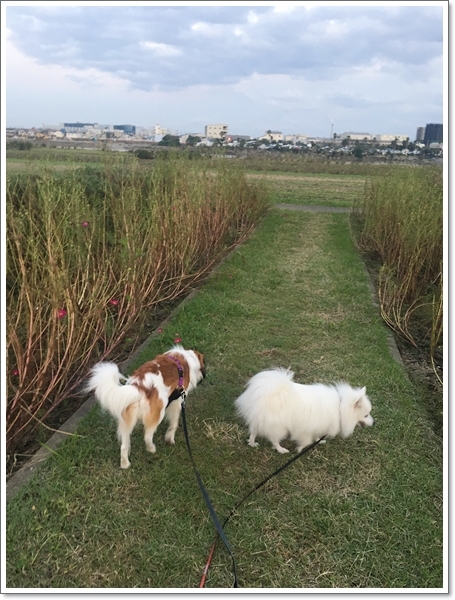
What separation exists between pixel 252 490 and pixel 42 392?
167 centimetres

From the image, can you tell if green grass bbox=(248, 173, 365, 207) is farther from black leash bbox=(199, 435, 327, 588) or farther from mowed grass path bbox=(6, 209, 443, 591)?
black leash bbox=(199, 435, 327, 588)

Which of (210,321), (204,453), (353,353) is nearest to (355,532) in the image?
(204,453)

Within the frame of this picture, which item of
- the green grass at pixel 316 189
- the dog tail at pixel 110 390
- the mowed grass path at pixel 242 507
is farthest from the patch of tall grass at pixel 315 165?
the dog tail at pixel 110 390

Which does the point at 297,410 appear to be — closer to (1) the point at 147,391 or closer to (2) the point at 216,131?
(1) the point at 147,391

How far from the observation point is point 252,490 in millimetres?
2650

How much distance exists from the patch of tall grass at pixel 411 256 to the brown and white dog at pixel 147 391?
110 inches

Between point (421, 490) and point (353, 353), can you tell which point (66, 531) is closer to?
point (421, 490)

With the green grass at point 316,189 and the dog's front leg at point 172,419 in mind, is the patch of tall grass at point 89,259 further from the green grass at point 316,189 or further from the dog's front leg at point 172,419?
the green grass at point 316,189

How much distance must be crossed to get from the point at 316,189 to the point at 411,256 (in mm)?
13705

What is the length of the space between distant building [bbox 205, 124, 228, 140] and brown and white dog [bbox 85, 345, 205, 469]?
28.4ft

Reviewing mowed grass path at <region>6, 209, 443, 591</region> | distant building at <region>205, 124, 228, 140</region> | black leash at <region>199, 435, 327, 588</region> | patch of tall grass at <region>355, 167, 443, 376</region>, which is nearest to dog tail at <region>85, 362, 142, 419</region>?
mowed grass path at <region>6, 209, 443, 591</region>

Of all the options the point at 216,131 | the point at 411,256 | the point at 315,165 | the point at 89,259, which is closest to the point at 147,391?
the point at 89,259

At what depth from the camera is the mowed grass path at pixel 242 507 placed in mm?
2180

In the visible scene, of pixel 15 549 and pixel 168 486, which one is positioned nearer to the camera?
pixel 15 549
